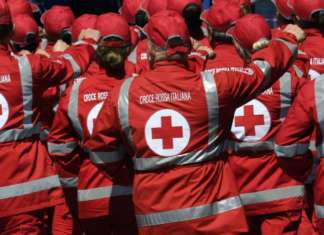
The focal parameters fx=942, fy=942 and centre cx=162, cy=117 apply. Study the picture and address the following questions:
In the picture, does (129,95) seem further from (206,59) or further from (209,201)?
(206,59)

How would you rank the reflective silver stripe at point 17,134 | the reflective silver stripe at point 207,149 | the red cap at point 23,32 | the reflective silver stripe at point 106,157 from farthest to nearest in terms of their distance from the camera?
the red cap at point 23,32, the reflective silver stripe at point 17,134, the reflective silver stripe at point 106,157, the reflective silver stripe at point 207,149

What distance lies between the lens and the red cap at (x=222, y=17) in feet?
25.0

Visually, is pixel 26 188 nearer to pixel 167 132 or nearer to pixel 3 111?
pixel 3 111

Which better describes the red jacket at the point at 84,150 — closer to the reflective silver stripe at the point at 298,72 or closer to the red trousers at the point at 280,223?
the red trousers at the point at 280,223

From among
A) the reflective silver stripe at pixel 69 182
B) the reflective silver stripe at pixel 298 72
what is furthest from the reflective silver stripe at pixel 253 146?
the reflective silver stripe at pixel 69 182

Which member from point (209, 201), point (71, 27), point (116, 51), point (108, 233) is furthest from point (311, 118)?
point (71, 27)

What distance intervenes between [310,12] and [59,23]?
277 centimetres

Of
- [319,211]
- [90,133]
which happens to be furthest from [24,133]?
[319,211]

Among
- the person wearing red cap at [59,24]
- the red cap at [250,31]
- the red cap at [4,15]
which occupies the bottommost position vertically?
the person wearing red cap at [59,24]

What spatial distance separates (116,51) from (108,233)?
1515 millimetres

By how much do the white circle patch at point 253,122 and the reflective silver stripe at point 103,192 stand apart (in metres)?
1.01

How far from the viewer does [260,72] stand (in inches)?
231

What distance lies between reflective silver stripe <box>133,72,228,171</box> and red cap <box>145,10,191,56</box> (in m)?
0.25

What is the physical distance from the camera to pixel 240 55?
711cm
